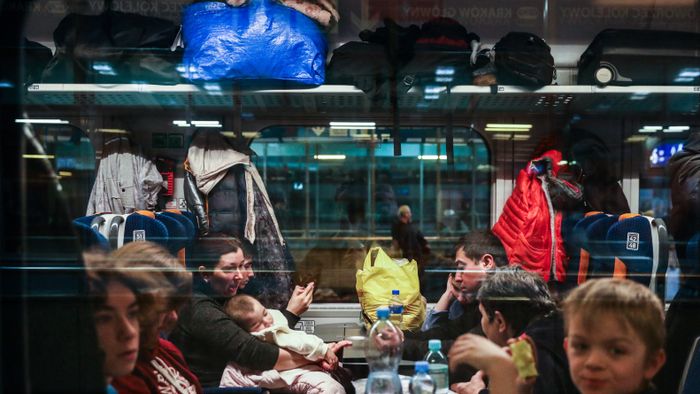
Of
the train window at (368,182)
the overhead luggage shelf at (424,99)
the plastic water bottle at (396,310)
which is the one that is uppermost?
the overhead luggage shelf at (424,99)

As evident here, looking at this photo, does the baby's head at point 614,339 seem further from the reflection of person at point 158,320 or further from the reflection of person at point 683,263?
the reflection of person at point 158,320

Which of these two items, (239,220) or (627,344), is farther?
(239,220)

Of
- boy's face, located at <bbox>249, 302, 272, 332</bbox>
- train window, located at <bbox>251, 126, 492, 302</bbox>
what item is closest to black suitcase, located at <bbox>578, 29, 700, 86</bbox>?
train window, located at <bbox>251, 126, 492, 302</bbox>

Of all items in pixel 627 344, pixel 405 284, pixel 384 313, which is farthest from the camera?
pixel 405 284

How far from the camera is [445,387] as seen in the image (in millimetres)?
2180

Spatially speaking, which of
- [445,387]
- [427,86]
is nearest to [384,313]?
[445,387]

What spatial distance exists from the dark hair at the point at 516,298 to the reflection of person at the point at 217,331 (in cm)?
82

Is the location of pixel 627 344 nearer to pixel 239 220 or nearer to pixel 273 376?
pixel 273 376

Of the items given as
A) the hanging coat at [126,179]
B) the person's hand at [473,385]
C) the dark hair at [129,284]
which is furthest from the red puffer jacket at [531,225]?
the hanging coat at [126,179]

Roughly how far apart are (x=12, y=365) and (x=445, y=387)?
145 cm

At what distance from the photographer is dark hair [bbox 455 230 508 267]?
9.45 ft

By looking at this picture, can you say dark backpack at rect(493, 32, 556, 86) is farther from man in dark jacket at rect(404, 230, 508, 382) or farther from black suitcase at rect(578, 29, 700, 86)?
man in dark jacket at rect(404, 230, 508, 382)

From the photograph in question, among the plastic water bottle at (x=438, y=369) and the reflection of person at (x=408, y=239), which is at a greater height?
the reflection of person at (x=408, y=239)

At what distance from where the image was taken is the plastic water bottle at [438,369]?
2.19m
